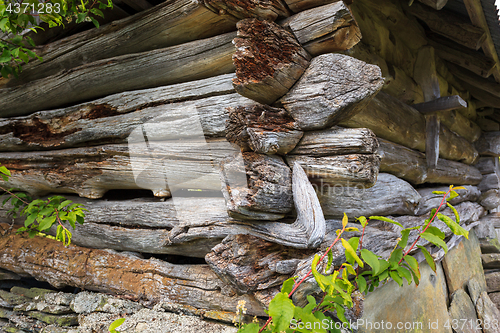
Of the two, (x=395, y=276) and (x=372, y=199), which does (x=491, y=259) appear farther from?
(x=395, y=276)

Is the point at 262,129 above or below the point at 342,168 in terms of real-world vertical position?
above

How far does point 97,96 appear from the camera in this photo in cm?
259

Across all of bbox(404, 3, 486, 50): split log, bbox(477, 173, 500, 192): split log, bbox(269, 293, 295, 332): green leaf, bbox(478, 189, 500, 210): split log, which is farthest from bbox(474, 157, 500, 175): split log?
bbox(269, 293, 295, 332): green leaf

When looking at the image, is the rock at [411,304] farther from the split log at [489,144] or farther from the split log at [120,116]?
the split log at [489,144]

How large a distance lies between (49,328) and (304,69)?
247 cm

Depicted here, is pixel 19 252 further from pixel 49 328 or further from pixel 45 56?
pixel 45 56

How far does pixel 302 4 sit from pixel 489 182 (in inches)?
233

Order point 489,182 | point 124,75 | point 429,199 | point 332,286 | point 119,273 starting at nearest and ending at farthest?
point 332,286, point 119,273, point 124,75, point 429,199, point 489,182

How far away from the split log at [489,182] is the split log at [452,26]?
155 inches

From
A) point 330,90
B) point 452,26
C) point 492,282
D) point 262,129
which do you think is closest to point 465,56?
point 452,26

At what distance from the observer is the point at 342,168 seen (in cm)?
149

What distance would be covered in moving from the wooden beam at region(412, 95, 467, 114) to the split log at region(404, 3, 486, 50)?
Result: 1.61 ft

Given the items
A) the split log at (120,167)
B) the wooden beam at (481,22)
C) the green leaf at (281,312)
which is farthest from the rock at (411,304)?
the wooden beam at (481,22)

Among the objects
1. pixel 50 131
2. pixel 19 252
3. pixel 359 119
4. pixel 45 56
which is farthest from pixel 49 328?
pixel 359 119
